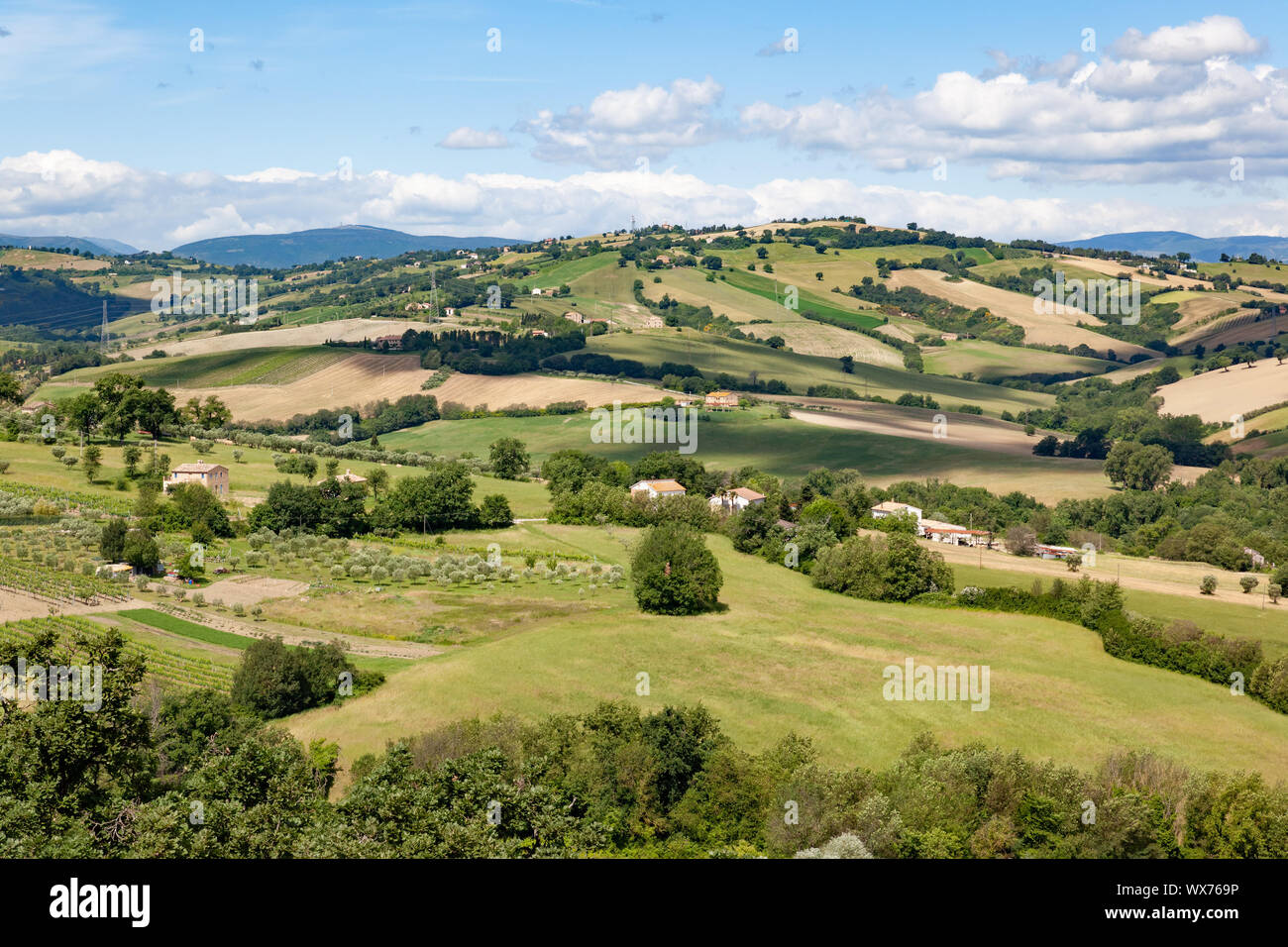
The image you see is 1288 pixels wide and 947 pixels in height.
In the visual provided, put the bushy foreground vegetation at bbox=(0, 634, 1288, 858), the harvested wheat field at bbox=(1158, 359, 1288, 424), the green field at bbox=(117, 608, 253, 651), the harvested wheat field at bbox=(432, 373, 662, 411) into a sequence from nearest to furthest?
the bushy foreground vegetation at bbox=(0, 634, 1288, 858), the green field at bbox=(117, 608, 253, 651), the harvested wheat field at bbox=(432, 373, 662, 411), the harvested wheat field at bbox=(1158, 359, 1288, 424)

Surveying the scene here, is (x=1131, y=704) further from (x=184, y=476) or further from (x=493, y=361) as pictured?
(x=493, y=361)

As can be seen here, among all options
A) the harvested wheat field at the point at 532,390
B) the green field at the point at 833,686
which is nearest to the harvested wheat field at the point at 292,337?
the harvested wheat field at the point at 532,390

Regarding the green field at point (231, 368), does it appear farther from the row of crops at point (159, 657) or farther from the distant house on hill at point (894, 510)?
the row of crops at point (159, 657)

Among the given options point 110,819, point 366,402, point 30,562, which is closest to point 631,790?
point 110,819

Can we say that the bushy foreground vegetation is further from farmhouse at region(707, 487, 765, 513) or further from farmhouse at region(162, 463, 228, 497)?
farmhouse at region(707, 487, 765, 513)

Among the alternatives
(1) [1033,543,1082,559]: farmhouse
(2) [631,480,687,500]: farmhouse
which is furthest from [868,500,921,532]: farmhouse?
(2) [631,480,687,500]: farmhouse

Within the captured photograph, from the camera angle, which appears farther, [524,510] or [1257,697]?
[524,510]
